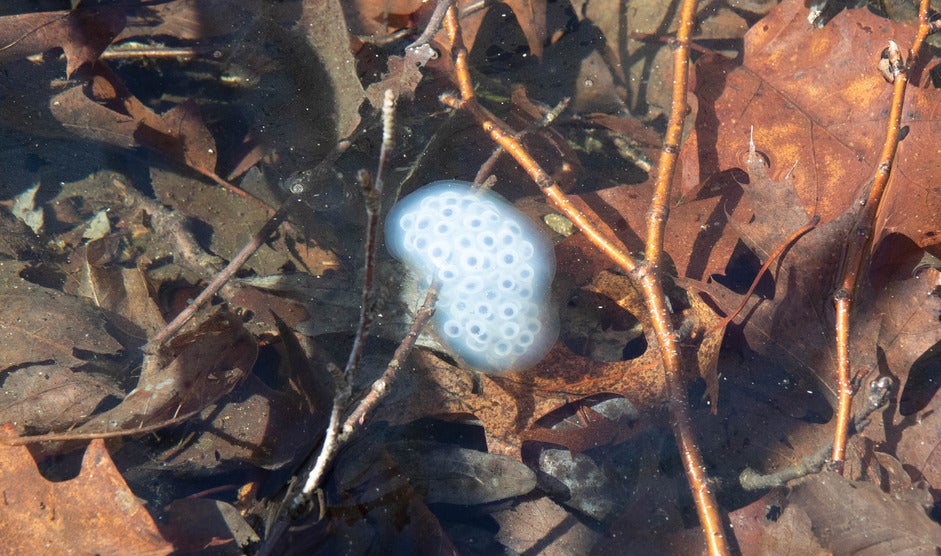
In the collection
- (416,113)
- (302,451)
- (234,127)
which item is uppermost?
(416,113)

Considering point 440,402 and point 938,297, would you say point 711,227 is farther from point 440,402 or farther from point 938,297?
point 440,402

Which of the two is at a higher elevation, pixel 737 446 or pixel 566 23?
pixel 566 23

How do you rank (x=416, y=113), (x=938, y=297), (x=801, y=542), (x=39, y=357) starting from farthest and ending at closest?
(x=416, y=113) → (x=39, y=357) → (x=938, y=297) → (x=801, y=542)

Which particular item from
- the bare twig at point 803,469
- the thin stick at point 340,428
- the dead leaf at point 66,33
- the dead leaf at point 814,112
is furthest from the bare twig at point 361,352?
the dead leaf at point 66,33

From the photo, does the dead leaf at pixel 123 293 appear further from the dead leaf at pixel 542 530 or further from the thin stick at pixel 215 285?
the dead leaf at pixel 542 530

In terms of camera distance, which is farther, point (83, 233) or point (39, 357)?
point (83, 233)

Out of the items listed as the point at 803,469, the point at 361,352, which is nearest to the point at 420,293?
the point at 361,352

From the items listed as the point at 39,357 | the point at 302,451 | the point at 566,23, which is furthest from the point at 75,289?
the point at 566,23
